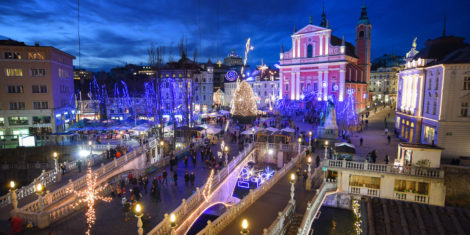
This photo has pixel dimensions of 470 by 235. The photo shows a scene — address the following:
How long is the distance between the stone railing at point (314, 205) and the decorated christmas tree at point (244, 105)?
771 inches

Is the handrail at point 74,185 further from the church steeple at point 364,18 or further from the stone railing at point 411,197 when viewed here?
the church steeple at point 364,18

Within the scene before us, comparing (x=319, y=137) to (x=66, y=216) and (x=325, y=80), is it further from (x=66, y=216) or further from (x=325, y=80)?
(x=325, y=80)

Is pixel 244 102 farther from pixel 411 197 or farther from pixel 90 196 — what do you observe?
pixel 90 196

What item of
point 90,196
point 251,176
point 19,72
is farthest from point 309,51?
point 90,196

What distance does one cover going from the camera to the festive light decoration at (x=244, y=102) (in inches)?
1458

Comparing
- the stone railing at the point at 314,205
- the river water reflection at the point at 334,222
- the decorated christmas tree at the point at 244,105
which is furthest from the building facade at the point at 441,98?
the decorated christmas tree at the point at 244,105

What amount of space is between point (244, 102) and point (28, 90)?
29448mm

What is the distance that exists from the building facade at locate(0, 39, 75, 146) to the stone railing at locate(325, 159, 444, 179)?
3549 cm

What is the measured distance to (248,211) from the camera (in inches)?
534

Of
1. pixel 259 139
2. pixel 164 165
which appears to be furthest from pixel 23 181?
pixel 259 139

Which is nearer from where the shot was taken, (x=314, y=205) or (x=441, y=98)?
(x=314, y=205)

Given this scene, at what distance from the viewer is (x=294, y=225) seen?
42.3 feet

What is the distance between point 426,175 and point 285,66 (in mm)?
43103

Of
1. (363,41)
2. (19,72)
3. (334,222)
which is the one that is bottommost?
(334,222)
